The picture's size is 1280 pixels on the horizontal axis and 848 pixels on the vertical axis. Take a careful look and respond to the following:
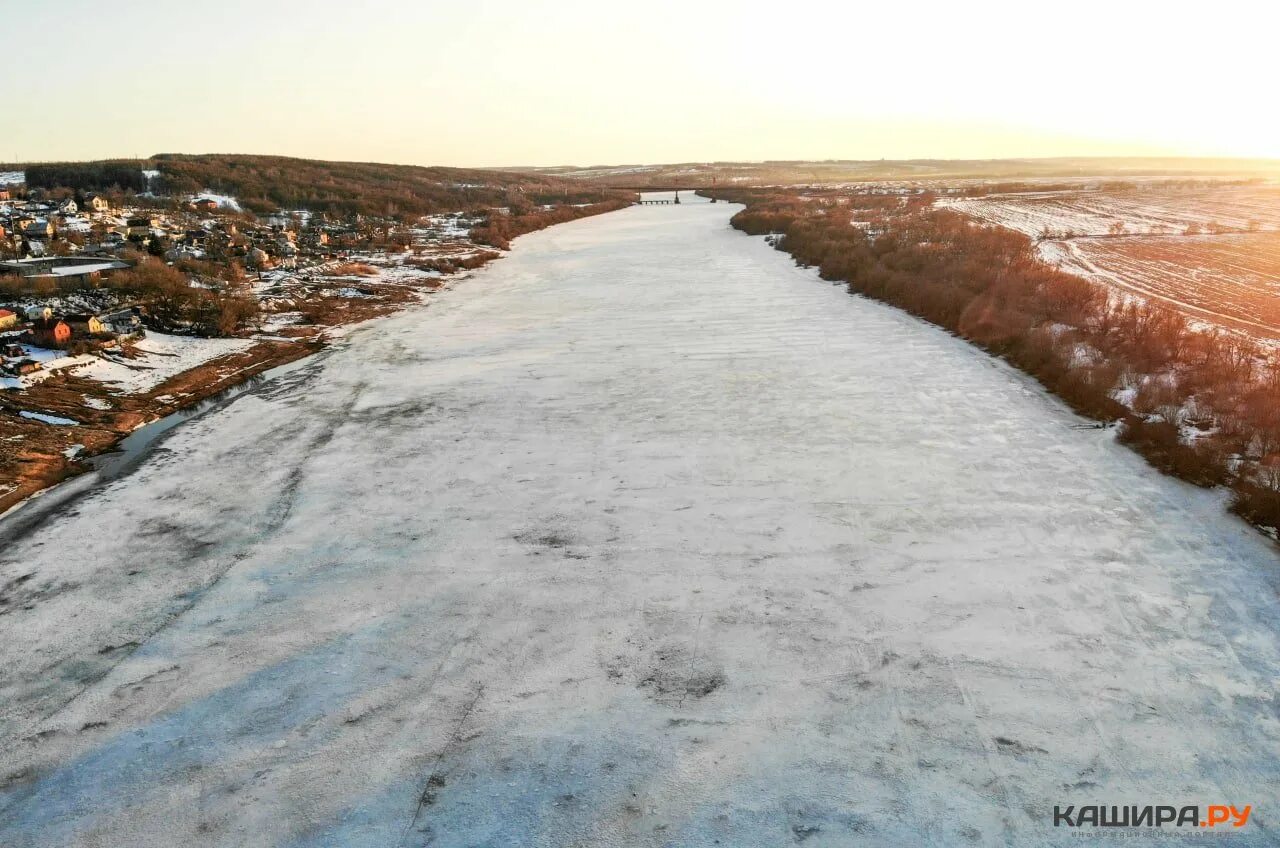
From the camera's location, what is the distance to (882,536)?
26.9ft

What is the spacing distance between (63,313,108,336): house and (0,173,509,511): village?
0.03 m

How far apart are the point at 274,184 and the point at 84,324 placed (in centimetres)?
4155

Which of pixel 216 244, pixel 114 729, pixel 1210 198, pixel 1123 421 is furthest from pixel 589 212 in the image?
pixel 114 729

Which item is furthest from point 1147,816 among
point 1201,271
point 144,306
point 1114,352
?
point 1201,271

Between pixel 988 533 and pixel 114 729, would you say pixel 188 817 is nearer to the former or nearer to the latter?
pixel 114 729

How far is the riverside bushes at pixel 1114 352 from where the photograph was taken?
9562mm

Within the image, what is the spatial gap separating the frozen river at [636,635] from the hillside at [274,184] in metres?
39.6

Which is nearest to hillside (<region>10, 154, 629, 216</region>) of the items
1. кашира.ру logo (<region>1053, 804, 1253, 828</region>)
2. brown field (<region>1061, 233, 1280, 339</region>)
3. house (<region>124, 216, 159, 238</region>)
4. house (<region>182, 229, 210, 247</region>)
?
house (<region>124, 216, 159, 238</region>)

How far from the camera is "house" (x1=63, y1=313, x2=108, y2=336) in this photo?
585 inches

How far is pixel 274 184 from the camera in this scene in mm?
51656

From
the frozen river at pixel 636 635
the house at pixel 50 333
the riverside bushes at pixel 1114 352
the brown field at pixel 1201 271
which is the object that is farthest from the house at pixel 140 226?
the brown field at pixel 1201 271

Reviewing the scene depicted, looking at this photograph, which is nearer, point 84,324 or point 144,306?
point 84,324

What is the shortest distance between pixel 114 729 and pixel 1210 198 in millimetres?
72195

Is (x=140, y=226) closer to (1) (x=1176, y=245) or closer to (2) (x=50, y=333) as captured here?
(2) (x=50, y=333)
